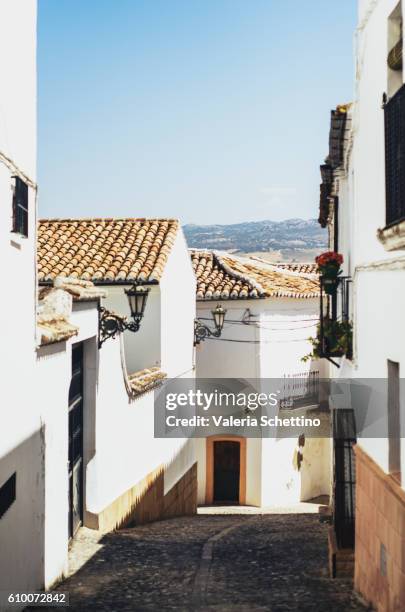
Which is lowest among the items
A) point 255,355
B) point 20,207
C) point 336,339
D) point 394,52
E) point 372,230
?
point 255,355

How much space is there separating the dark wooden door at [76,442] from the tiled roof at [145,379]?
2.89 meters

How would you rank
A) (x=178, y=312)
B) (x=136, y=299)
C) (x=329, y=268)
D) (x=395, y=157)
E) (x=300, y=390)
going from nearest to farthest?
(x=395, y=157) < (x=329, y=268) < (x=136, y=299) < (x=178, y=312) < (x=300, y=390)

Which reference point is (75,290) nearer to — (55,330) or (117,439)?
(55,330)

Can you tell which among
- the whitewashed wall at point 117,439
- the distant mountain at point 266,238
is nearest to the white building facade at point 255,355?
the whitewashed wall at point 117,439

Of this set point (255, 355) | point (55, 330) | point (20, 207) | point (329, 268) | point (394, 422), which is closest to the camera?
point (394, 422)

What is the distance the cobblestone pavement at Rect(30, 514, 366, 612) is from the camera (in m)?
9.62

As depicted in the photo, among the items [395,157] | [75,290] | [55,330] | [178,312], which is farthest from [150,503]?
[395,157]

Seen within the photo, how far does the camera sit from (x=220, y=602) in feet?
32.3

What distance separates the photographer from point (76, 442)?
1277 cm

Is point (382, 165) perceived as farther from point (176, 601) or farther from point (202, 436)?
point (202, 436)

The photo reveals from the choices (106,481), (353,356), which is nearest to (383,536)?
(353,356)

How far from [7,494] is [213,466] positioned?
1854 cm

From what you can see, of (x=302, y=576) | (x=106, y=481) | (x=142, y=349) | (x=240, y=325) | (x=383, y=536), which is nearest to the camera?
(x=383, y=536)

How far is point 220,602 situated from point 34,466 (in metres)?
2.81
